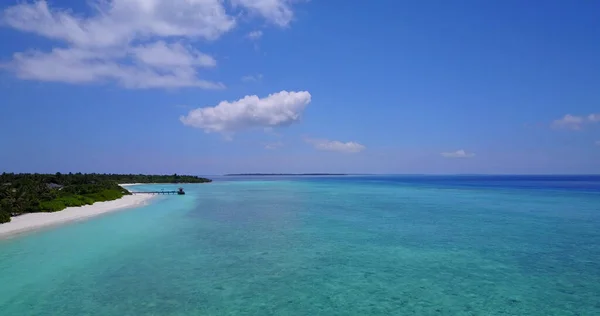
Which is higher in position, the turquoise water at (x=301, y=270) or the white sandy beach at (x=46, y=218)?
the white sandy beach at (x=46, y=218)

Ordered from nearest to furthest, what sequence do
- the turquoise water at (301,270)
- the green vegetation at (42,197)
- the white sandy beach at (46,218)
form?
the turquoise water at (301,270), the white sandy beach at (46,218), the green vegetation at (42,197)

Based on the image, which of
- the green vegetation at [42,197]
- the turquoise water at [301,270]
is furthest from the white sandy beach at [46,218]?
the turquoise water at [301,270]

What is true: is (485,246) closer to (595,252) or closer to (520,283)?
(595,252)

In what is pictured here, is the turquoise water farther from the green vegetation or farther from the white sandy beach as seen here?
the green vegetation

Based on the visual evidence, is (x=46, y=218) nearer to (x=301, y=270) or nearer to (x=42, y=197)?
(x=42, y=197)

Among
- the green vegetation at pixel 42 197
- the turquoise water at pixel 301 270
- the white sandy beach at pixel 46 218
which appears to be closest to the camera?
the turquoise water at pixel 301 270

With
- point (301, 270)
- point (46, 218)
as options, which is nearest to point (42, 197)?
point (46, 218)

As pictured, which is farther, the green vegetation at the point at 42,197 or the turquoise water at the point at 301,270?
the green vegetation at the point at 42,197

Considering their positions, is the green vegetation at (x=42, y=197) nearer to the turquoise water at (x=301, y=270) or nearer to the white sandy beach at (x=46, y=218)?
the white sandy beach at (x=46, y=218)
